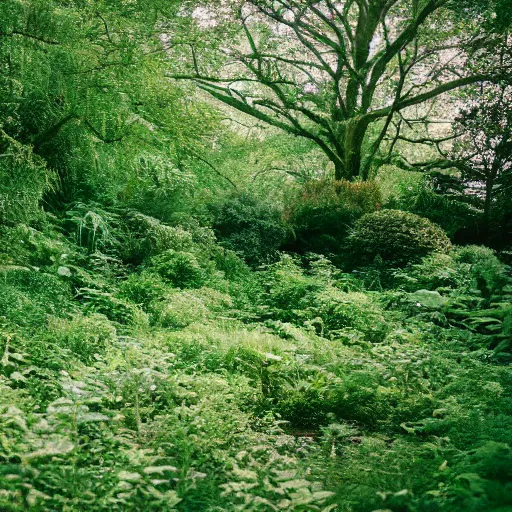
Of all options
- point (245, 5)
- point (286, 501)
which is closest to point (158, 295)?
point (286, 501)

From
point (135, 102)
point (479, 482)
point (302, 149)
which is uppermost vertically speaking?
point (302, 149)

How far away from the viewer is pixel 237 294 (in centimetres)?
730

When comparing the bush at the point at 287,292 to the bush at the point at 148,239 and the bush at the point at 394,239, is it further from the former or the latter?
the bush at the point at 394,239

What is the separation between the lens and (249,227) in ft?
33.2

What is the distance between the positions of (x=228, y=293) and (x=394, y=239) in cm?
361

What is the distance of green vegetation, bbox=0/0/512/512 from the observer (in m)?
2.67

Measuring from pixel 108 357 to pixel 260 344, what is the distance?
1.32 meters

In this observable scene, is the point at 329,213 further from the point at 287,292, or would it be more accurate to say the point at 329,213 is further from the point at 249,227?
the point at 287,292

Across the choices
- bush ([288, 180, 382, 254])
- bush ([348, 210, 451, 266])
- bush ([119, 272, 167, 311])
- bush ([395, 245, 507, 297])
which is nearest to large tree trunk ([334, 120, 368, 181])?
bush ([288, 180, 382, 254])

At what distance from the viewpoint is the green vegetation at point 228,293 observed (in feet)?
8.77

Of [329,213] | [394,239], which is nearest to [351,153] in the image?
[329,213]

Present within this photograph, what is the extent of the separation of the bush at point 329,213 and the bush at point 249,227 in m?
0.72

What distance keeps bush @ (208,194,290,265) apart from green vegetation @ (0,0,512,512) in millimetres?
41

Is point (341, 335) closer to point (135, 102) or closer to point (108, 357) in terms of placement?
point (108, 357)
